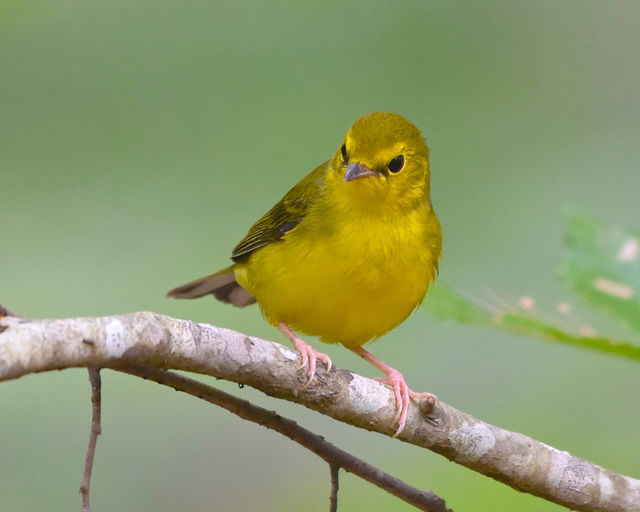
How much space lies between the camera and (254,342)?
2877mm

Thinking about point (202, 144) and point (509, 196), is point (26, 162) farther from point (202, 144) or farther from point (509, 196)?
point (509, 196)

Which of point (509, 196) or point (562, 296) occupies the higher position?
point (509, 196)

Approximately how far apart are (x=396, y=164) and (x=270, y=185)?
174 inches

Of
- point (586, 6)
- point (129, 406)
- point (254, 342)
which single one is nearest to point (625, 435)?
point (129, 406)

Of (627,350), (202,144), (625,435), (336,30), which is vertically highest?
(336,30)

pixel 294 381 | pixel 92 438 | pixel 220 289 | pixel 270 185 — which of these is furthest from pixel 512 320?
pixel 270 185

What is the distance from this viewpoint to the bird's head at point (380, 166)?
418 cm

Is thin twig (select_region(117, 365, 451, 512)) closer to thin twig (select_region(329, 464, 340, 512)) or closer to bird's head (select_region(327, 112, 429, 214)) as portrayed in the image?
thin twig (select_region(329, 464, 340, 512))

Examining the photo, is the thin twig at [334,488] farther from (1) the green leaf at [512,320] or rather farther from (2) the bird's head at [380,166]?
(2) the bird's head at [380,166]

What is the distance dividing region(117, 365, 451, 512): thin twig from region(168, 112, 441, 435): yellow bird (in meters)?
0.61

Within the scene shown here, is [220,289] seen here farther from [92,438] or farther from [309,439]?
[92,438]

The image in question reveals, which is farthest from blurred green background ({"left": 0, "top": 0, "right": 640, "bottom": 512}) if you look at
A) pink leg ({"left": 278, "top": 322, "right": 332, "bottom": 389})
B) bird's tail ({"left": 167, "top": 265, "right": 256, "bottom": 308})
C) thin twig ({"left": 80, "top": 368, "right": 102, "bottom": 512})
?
thin twig ({"left": 80, "top": 368, "right": 102, "bottom": 512})

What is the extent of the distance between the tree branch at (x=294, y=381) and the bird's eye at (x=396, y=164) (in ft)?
3.92

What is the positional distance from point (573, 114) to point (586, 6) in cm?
152
